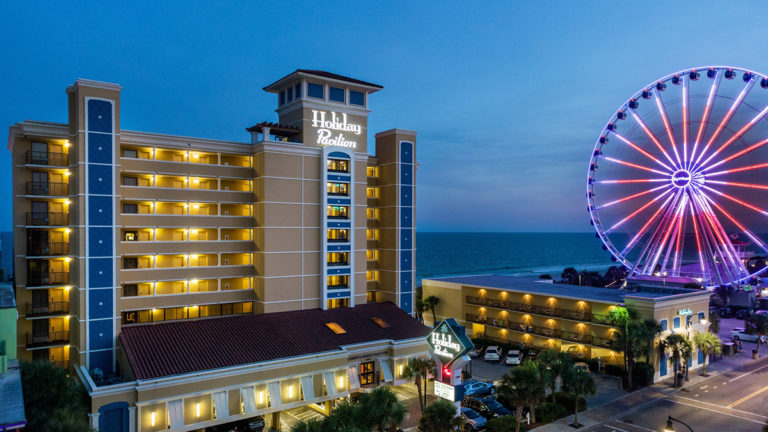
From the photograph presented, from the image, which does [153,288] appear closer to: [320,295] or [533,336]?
[320,295]

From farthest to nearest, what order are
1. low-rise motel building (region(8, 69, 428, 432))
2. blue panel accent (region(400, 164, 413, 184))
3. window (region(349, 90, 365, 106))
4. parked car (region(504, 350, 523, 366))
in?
blue panel accent (region(400, 164, 413, 184)) → parked car (region(504, 350, 523, 366)) → window (region(349, 90, 365, 106)) → low-rise motel building (region(8, 69, 428, 432))

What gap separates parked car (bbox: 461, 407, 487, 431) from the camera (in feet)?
117

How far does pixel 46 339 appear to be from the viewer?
130 feet

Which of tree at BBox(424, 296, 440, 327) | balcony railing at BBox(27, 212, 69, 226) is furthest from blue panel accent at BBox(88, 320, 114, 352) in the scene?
tree at BBox(424, 296, 440, 327)

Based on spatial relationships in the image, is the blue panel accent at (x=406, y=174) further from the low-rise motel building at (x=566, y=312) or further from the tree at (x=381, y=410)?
the tree at (x=381, y=410)

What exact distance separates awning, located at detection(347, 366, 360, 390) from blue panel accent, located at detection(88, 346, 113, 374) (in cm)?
1867

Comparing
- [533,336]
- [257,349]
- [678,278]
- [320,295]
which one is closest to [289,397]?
[257,349]

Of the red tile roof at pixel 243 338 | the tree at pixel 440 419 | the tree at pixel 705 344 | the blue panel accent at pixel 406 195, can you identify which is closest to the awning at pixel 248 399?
the red tile roof at pixel 243 338

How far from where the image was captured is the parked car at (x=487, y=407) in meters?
38.7

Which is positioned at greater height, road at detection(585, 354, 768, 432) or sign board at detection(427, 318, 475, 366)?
sign board at detection(427, 318, 475, 366)

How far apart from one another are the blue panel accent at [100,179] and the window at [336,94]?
22.3 metres

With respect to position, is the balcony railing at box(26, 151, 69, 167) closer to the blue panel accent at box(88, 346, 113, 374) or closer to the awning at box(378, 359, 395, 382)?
the blue panel accent at box(88, 346, 113, 374)

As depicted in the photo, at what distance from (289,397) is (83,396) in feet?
45.7

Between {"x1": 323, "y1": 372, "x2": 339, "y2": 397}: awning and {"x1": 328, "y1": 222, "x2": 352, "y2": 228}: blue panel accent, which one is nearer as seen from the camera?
{"x1": 323, "y1": 372, "x2": 339, "y2": 397}: awning
